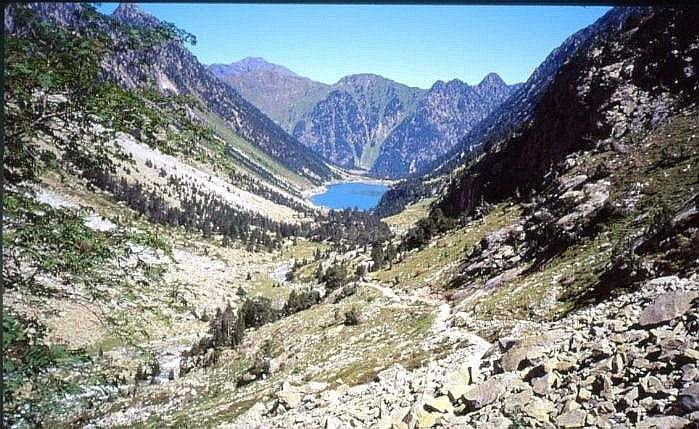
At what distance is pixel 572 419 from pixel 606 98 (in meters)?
58.3

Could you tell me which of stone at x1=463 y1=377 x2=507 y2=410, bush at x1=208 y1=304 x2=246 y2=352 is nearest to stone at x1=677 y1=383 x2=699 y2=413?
stone at x1=463 y1=377 x2=507 y2=410

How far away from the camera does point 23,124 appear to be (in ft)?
26.1

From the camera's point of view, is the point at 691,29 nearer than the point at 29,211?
No

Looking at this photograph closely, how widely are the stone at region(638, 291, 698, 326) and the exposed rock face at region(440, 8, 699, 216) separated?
141 feet

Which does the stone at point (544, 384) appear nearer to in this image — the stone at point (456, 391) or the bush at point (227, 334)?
the stone at point (456, 391)

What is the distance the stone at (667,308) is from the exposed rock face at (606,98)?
141 ft

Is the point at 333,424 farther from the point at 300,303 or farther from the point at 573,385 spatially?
the point at 300,303

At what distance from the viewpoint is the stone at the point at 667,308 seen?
37.2 feet

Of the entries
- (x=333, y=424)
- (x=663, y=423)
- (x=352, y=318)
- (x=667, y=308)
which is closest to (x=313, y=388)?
(x=333, y=424)

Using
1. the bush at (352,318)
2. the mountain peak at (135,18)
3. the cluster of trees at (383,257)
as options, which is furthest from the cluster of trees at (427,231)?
the mountain peak at (135,18)

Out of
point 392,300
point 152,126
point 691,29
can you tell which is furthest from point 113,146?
point 691,29

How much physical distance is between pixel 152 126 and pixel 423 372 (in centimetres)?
1423

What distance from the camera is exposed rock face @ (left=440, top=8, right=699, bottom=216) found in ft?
167

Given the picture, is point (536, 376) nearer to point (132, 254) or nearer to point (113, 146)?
point (132, 254)
